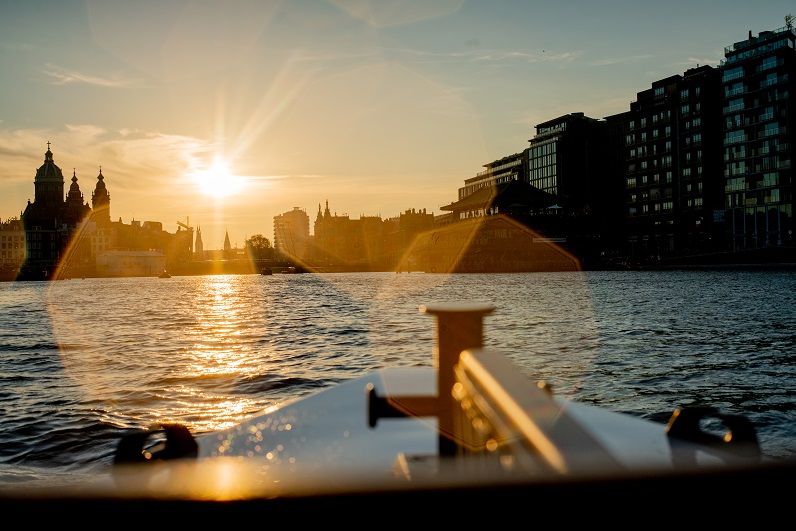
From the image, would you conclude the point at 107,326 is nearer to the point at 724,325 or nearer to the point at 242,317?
the point at 242,317

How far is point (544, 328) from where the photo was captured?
108 ft

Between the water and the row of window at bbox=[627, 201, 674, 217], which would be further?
the row of window at bbox=[627, 201, 674, 217]

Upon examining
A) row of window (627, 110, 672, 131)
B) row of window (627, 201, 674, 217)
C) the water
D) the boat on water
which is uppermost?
row of window (627, 110, 672, 131)

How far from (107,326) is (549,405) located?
135ft

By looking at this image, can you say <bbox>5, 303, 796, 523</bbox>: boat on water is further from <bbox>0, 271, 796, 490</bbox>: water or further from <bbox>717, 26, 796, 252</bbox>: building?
<bbox>717, 26, 796, 252</bbox>: building

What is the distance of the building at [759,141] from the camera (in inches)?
4146

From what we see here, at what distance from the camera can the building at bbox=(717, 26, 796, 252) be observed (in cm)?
10531

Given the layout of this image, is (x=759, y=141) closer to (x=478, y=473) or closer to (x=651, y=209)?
(x=651, y=209)

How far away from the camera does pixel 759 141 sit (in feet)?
359

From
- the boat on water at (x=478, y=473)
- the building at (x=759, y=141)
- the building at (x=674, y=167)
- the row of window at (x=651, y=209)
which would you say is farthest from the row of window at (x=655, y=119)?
the boat on water at (x=478, y=473)

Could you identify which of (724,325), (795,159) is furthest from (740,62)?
(724,325)

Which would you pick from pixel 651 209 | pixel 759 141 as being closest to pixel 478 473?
pixel 759 141

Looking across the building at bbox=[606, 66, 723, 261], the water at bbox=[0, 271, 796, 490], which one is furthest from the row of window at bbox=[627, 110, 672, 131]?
the water at bbox=[0, 271, 796, 490]

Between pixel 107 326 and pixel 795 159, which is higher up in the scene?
pixel 795 159
